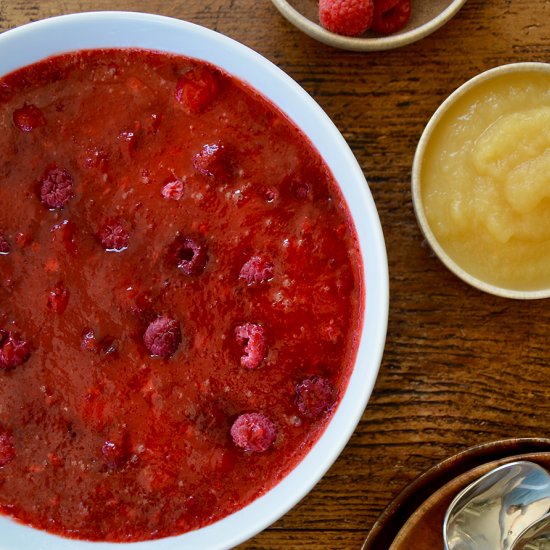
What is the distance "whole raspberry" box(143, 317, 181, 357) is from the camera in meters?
1.95

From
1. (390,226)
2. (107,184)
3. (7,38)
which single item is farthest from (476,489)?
(7,38)

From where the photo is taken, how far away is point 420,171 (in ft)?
6.89

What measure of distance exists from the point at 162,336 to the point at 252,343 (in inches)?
9.0

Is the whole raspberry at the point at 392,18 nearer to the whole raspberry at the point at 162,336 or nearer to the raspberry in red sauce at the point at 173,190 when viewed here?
the raspberry in red sauce at the point at 173,190

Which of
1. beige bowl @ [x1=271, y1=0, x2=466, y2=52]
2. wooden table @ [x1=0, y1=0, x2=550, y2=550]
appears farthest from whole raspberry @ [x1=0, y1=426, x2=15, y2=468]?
beige bowl @ [x1=271, y1=0, x2=466, y2=52]

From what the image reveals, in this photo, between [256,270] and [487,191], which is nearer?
[256,270]

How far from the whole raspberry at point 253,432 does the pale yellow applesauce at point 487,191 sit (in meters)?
0.70

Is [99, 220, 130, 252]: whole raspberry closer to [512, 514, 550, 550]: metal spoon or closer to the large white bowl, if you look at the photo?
the large white bowl

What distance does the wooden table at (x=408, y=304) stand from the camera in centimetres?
219

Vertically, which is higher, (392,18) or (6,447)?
(392,18)

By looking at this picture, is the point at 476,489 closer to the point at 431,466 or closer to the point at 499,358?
the point at 431,466

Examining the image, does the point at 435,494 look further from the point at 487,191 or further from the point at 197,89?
the point at 197,89

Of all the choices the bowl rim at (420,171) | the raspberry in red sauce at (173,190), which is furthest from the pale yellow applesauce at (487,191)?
the raspberry in red sauce at (173,190)

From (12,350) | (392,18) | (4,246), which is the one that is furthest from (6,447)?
(392,18)
